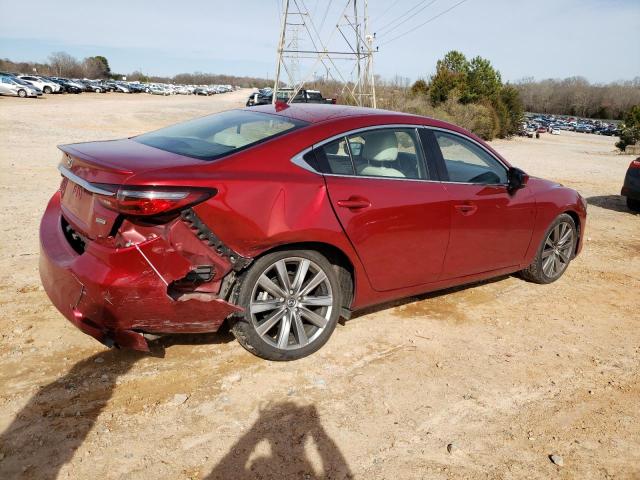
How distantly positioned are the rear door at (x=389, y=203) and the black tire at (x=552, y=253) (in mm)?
1561

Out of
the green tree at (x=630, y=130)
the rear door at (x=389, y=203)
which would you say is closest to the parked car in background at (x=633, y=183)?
the rear door at (x=389, y=203)

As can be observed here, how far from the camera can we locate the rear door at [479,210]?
13.6 feet

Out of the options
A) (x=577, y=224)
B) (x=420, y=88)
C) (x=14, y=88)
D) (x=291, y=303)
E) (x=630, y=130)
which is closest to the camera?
(x=291, y=303)

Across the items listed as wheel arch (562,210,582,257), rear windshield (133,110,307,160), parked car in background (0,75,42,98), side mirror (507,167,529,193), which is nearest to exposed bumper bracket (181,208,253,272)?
rear windshield (133,110,307,160)

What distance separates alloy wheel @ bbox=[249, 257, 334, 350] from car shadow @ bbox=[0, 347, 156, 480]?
79 centimetres

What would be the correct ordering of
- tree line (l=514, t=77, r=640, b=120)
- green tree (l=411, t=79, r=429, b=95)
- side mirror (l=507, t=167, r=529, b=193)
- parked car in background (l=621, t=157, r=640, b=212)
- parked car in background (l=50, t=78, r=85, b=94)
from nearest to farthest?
1. side mirror (l=507, t=167, r=529, b=193)
2. parked car in background (l=621, t=157, r=640, b=212)
3. green tree (l=411, t=79, r=429, b=95)
4. parked car in background (l=50, t=78, r=85, b=94)
5. tree line (l=514, t=77, r=640, b=120)

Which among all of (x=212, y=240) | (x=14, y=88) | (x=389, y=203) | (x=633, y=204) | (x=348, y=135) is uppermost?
(x=348, y=135)

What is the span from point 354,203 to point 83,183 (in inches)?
65.8

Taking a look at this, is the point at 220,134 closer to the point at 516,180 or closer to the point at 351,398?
the point at 351,398

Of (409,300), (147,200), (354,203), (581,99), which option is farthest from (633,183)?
(581,99)

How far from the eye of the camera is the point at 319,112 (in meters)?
3.91

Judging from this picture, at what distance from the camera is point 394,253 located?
3799 millimetres

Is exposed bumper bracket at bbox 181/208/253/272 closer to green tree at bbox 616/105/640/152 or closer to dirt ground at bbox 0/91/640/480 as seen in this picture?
dirt ground at bbox 0/91/640/480

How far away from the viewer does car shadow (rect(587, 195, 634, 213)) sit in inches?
396
